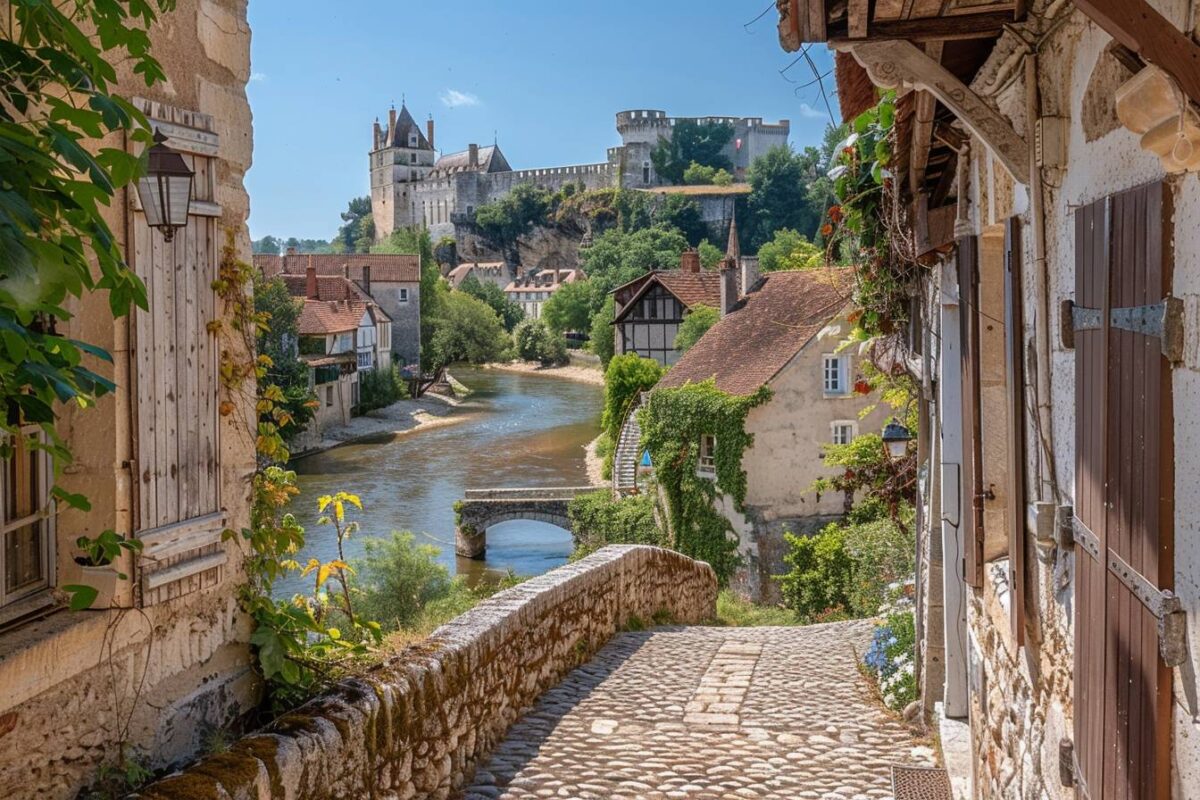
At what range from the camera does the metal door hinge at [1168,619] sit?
2115 millimetres

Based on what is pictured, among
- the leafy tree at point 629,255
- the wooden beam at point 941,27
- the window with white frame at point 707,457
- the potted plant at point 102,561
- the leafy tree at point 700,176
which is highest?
the leafy tree at point 700,176

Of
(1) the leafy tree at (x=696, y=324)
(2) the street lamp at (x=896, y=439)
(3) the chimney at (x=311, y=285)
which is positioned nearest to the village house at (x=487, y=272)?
(3) the chimney at (x=311, y=285)

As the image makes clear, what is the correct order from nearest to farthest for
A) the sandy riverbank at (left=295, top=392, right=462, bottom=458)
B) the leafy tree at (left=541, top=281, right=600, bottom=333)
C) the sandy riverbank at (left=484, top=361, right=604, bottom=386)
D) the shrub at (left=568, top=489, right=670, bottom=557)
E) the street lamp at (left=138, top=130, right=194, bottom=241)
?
the street lamp at (left=138, top=130, right=194, bottom=241) < the shrub at (left=568, top=489, right=670, bottom=557) < the sandy riverbank at (left=295, top=392, right=462, bottom=458) < the sandy riverbank at (left=484, top=361, right=604, bottom=386) < the leafy tree at (left=541, top=281, right=600, bottom=333)

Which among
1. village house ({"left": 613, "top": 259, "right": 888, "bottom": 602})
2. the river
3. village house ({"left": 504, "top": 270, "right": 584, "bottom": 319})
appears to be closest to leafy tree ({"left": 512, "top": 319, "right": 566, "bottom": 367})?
village house ({"left": 504, "top": 270, "right": 584, "bottom": 319})

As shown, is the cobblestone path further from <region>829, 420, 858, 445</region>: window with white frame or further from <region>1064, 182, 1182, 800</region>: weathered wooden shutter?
<region>829, 420, 858, 445</region>: window with white frame

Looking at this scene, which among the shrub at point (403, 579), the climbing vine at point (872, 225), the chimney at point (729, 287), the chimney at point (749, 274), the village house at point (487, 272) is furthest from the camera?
the village house at point (487, 272)

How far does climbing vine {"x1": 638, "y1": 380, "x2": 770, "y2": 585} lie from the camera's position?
22.9m

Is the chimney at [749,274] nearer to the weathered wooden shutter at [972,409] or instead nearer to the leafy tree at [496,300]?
the weathered wooden shutter at [972,409]

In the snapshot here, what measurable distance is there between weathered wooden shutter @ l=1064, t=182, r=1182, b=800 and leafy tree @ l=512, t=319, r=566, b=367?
71.2 meters

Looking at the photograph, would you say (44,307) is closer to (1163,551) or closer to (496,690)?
(1163,551)

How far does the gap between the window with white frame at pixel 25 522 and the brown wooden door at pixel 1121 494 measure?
313cm

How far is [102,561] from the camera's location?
13.5ft

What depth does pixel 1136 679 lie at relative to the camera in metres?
2.34

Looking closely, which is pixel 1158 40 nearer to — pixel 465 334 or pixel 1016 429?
pixel 1016 429
